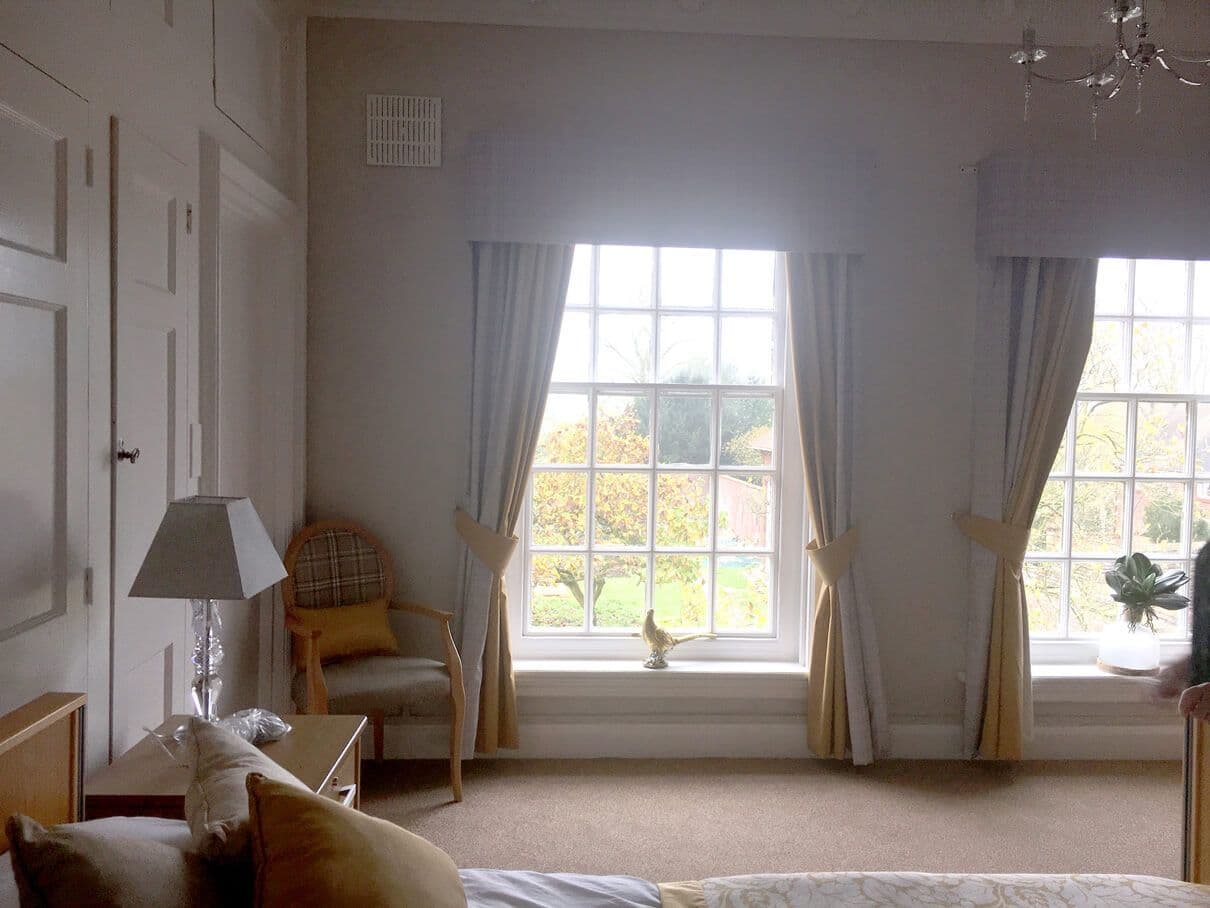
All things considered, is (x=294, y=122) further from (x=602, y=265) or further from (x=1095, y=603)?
(x=1095, y=603)

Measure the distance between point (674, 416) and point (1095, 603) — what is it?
2.18m

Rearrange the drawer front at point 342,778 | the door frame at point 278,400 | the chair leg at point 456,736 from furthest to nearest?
the chair leg at point 456,736 < the door frame at point 278,400 < the drawer front at point 342,778

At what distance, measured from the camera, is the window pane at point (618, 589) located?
4512 millimetres

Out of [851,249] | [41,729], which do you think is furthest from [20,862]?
[851,249]

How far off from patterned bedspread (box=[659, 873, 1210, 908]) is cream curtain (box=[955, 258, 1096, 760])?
236 cm

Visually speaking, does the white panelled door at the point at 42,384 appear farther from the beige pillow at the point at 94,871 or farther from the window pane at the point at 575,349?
the window pane at the point at 575,349

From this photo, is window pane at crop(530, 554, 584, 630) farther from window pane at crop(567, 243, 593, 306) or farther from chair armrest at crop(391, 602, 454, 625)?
window pane at crop(567, 243, 593, 306)

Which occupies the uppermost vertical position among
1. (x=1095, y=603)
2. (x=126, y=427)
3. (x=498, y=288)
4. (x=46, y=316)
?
(x=498, y=288)

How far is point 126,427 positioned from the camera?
2.58 metres

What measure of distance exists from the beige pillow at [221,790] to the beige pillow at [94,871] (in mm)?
98

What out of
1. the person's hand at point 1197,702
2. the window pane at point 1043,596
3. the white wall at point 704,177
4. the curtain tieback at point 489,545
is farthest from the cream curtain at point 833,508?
the person's hand at point 1197,702

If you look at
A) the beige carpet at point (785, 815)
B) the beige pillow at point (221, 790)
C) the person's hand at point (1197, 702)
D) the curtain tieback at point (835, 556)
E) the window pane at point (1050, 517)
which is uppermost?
the window pane at point (1050, 517)

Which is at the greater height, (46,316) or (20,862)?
(46,316)

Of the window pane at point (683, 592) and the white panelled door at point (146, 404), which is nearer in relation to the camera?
the white panelled door at point (146, 404)
